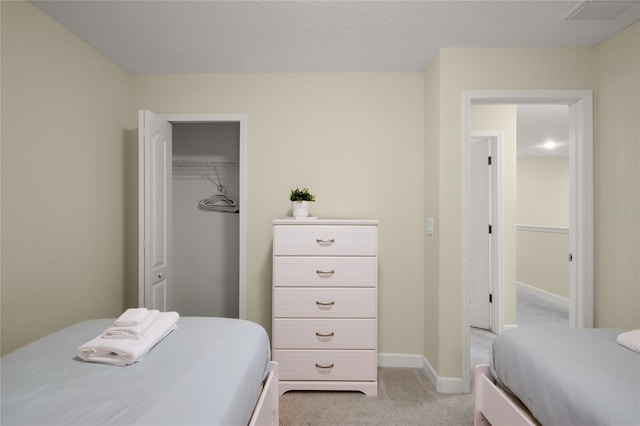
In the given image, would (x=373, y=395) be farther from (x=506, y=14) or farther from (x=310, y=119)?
(x=506, y=14)

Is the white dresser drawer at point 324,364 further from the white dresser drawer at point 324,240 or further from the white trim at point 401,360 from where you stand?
the white dresser drawer at point 324,240

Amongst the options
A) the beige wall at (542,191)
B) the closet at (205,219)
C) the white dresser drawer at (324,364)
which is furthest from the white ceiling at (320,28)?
the beige wall at (542,191)

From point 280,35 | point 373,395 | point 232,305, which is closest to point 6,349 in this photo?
point 232,305

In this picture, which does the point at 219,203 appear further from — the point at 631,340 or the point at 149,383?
the point at 631,340

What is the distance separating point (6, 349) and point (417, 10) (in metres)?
3.13

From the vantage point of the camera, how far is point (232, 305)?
359cm

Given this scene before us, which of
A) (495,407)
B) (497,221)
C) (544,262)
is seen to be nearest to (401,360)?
(495,407)

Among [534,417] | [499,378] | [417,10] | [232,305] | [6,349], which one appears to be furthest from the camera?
[232,305]

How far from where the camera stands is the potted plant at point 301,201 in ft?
8.77

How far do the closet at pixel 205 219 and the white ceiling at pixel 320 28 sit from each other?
91cm

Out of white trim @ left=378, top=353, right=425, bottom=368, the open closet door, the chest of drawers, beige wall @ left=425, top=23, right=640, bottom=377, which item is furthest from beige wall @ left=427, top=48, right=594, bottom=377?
the open closet door

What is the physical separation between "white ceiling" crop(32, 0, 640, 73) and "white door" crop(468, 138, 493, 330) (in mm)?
1462

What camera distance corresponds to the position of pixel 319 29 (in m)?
2.23

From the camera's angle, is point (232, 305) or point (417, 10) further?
point (232, 305)
